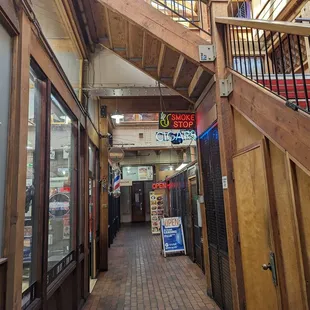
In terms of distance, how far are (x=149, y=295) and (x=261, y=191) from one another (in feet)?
9.74

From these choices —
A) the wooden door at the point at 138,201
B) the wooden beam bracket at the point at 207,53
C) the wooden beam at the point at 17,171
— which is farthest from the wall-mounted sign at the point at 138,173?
the wooden beam at the point at 17,171

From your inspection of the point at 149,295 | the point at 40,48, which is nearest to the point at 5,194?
the point at 40,48

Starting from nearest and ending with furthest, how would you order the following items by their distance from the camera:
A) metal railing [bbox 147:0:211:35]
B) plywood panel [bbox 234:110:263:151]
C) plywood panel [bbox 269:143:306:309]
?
1. plywood panel [bbox 269:143:306:309]
2. plywood panel [bbox 234:110:263:151]
3. metal railing [bbox 147:0:211:35]

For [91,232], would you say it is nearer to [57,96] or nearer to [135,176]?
[57,96]

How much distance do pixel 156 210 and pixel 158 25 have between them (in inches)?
352

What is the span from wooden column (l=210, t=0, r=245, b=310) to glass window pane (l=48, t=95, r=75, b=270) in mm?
1884

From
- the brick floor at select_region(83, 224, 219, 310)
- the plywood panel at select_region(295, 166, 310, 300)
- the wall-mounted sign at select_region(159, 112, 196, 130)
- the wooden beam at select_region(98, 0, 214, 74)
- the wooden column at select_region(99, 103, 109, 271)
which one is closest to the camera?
the plywood panel at select_region(295, 166, 310, 300)

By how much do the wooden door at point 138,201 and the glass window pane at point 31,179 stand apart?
13537 mm

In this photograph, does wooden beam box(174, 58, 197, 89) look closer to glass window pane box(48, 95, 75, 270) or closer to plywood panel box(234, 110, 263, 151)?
plywood panel box(234, 110, 263, 151)

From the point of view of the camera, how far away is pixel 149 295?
167 inches

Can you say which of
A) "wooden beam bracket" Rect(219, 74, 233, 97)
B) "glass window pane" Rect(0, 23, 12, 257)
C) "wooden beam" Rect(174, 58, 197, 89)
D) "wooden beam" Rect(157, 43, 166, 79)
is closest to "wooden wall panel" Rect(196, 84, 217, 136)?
"wooden beam" Rect(174, 58, 197, 89)

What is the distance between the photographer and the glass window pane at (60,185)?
9.45 feet

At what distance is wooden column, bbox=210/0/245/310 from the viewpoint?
2695 mm

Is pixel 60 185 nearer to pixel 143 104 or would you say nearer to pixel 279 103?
pixel 279 103
